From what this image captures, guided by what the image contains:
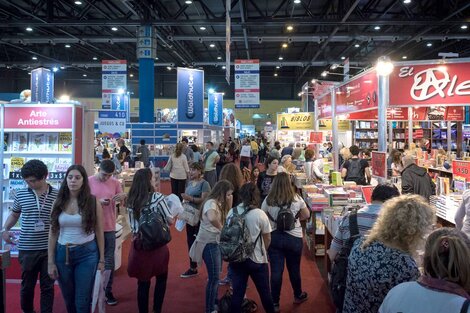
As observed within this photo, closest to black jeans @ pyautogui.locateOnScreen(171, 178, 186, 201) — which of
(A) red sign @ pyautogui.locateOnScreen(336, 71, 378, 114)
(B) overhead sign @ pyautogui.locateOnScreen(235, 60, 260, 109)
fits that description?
(A) red sign @ pyautogui.locateOnScreen(336, 71, 378, 114)

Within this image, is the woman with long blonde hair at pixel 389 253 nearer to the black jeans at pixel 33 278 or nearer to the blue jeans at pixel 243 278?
the blue jeans at pixel 243 278

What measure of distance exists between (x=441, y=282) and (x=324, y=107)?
9.49 m

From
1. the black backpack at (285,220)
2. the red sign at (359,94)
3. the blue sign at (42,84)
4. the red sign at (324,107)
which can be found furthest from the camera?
the red sign at (324,107)

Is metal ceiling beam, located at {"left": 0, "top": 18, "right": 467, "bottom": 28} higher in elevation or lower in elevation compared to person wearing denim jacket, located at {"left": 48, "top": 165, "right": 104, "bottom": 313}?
higher

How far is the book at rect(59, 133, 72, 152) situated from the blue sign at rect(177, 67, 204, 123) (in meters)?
9.96

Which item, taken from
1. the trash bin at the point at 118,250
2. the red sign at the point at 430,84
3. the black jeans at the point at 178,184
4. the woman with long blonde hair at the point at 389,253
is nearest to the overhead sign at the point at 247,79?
the black jeans at the point at 178,184

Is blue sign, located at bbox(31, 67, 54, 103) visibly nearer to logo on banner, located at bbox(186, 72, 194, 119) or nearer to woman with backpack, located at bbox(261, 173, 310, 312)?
woman with backpack, located at bbox(261, 173, 310, 312)

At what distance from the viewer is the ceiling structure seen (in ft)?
44.5

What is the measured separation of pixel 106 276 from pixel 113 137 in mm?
18880

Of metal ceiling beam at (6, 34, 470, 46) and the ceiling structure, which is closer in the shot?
the ceiling structure

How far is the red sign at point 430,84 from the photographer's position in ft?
17.7

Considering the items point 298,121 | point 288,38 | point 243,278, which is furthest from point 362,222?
point 298,121

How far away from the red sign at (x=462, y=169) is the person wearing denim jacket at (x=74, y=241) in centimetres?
501

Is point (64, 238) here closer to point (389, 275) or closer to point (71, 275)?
point (71, 275)
